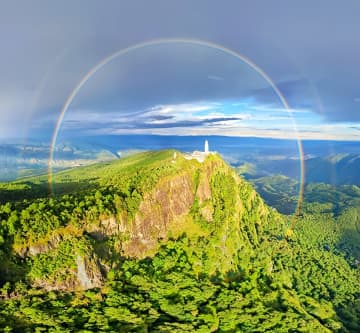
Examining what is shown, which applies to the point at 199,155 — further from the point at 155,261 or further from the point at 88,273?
the point at 88,273

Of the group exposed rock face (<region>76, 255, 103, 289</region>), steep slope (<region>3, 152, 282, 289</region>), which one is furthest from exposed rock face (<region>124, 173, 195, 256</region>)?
exposed rock face (<region>76, 255, 103, 289</region>)

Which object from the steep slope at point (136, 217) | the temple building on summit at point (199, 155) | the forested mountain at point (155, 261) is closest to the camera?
the forested mountain at point (155, 261)

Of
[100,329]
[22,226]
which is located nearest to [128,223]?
[22,226]

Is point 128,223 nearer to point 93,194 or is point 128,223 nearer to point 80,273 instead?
point 93,194

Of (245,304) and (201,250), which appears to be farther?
(201,250)

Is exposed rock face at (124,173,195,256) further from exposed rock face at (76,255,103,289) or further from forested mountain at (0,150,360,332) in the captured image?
exposed rock face at (76,255,103,289)

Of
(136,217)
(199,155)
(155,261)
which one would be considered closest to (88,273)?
(155,261)

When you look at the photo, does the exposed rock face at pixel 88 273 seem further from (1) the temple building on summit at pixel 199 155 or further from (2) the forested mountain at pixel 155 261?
(1) the temple building on summit at pixel 199 155

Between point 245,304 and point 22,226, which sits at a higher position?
point 22,226

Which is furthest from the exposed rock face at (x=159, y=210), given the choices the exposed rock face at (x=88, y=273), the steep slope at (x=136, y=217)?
the exposed rock face at (x=88, y=273)
